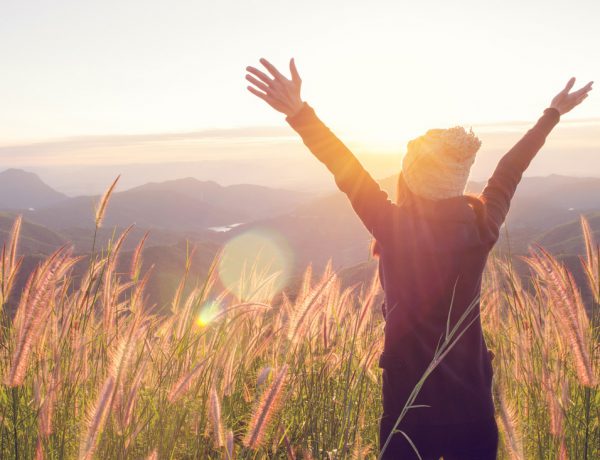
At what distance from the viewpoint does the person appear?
1.94 metres

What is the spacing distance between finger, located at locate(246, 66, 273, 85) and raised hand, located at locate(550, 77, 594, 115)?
5.26 feet

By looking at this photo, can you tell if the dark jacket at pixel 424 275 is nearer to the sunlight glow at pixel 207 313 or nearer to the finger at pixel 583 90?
the sunlight glow at pixel 207 313

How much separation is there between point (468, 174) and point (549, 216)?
419ft

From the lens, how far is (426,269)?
195 centimetres

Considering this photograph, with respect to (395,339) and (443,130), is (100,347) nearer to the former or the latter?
(395,339)

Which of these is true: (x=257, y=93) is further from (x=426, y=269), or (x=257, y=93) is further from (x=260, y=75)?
(x=426, y=269)

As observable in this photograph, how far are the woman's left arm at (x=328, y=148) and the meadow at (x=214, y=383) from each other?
0.37 metres

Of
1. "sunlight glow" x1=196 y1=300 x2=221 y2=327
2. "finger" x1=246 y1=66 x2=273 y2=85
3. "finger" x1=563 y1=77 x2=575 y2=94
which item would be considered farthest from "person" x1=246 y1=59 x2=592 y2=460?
"finger" x1=563 y1=77 x2=575 y2=94

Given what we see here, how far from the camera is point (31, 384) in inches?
109

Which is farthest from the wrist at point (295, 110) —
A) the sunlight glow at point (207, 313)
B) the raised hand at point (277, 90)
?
the sunlight glow at point (207, 313)

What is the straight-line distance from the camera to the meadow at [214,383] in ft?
5.39

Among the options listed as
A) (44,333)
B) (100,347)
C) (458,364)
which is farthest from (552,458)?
(44,333)

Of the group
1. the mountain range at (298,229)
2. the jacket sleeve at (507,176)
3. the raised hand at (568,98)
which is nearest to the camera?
the jacket sleeve at (507,176)

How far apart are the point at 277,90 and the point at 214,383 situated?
1.07 metres
